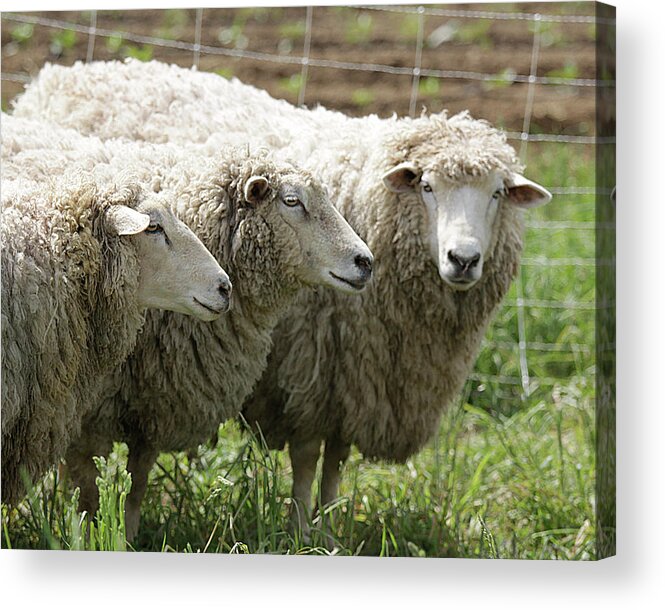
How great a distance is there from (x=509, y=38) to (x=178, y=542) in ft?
10.8

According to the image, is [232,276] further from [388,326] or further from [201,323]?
[388,326]

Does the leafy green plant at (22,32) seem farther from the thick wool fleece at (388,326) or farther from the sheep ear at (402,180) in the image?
the sheep ear at (402,180)

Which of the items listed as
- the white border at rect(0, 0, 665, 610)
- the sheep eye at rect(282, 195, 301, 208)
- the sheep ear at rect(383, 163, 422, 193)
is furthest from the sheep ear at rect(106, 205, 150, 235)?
the white border at rect(0, 0, 665, 610)

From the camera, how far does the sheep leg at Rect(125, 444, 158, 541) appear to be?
4051 millimetres

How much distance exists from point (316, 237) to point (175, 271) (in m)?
0.50

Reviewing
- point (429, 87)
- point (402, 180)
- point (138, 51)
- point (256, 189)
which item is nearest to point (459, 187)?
point (402, 180)

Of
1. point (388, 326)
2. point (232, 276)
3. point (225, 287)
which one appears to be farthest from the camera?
point (388, 326)

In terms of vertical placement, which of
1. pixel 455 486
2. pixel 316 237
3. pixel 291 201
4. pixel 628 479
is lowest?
pixel 455 486

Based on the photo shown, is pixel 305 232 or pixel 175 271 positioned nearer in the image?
pixel 175 271

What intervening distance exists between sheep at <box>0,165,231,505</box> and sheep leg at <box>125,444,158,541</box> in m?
0.47

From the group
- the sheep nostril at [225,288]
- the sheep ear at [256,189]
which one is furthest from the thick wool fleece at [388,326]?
the sheep nostril at [225,288]

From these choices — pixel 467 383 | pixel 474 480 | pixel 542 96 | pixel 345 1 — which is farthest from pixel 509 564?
pixel 542 96

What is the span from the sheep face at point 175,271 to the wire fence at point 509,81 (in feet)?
4.23

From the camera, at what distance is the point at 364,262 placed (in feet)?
12.3
